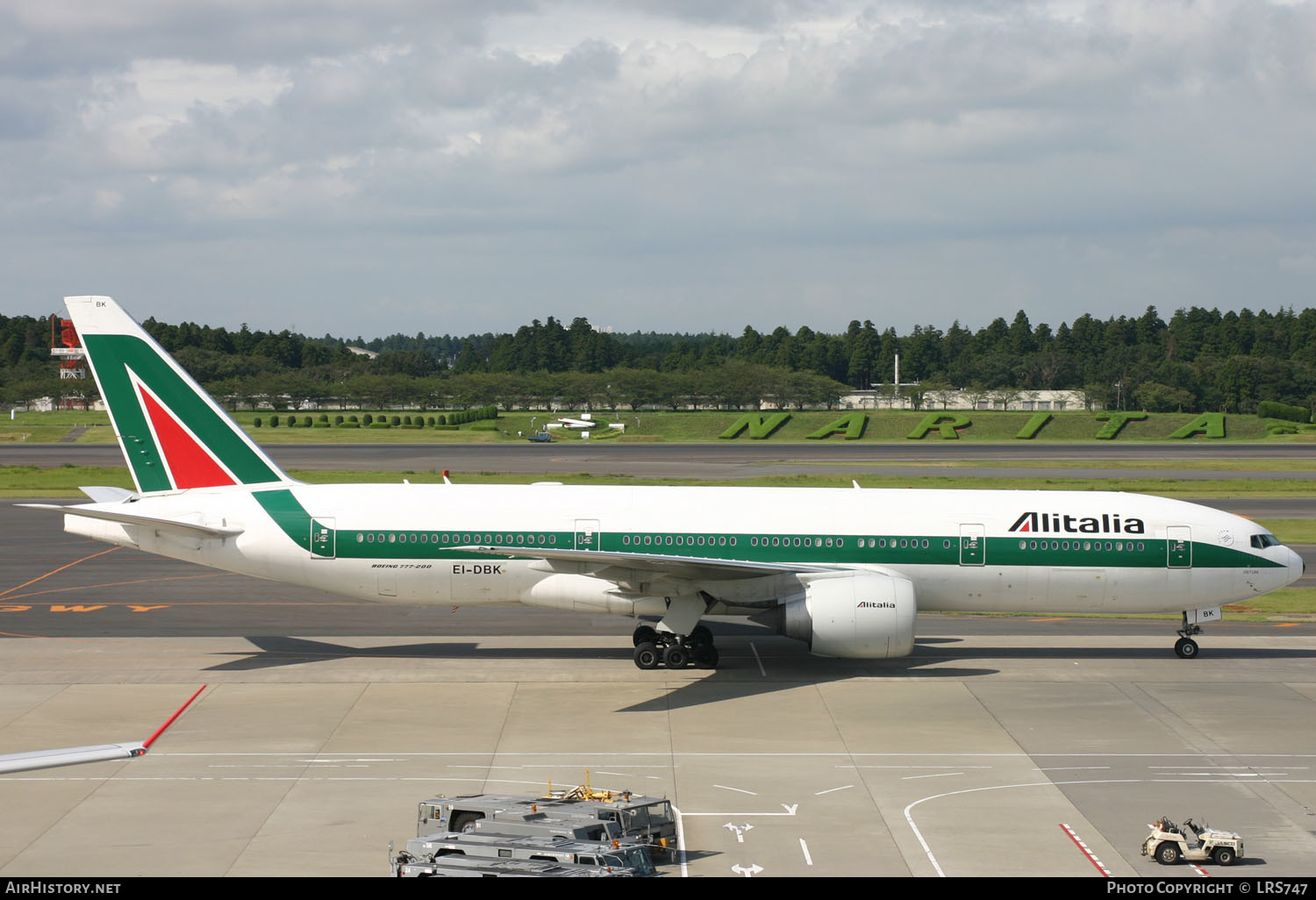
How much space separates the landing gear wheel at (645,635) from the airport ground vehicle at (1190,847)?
1490 cm

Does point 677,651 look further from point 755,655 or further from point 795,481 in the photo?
point 795,481

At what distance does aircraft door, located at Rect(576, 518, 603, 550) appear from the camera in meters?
29.9

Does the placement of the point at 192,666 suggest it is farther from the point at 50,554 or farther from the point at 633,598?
the point at 50,554

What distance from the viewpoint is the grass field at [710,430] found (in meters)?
130

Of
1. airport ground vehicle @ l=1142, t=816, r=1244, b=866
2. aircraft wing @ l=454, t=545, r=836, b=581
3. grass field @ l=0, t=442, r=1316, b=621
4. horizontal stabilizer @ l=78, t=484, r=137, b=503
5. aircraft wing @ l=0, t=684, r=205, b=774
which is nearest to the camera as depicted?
aircraft wing @ l=0, t=684, r=205, b=774

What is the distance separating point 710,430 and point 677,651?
378 feet

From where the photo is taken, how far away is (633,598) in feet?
96.1

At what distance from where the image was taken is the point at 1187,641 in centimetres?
3105

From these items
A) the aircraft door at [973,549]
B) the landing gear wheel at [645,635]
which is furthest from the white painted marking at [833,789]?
the aircraft door at [973,549]

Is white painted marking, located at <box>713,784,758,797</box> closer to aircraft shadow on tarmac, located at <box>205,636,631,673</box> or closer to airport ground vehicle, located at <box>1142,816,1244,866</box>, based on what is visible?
airport ground vehicle, located at <box>1142,816,1244,866</box>

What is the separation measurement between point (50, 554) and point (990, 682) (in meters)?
37.5

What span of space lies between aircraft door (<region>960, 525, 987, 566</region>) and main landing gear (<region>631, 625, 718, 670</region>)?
668 cm

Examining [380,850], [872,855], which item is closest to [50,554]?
[380,850]

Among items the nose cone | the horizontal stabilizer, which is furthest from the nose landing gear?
the horizontal stabilizer
